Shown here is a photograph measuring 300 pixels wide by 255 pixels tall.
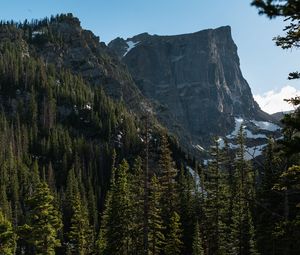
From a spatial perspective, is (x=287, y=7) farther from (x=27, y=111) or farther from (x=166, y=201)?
(x=27, y=111)

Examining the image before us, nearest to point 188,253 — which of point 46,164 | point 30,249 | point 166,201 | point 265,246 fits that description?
point 166,201

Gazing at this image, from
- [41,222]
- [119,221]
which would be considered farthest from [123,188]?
[41,222]

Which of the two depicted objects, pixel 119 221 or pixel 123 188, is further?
pixel 123 188

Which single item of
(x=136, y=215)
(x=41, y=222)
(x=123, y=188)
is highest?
(x=123, y=188)

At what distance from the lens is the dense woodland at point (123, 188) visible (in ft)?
109

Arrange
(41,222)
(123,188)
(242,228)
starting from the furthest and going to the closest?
(123,188) < (242,228) < (41,222)

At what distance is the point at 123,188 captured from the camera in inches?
1865

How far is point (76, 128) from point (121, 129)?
59.0 feet

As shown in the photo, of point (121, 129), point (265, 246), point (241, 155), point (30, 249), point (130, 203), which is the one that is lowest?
point (30, 249)

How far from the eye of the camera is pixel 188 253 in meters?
63.8

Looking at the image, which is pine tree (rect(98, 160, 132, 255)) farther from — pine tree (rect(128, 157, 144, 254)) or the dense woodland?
pine tree (rect(128, 157, 144, 254))

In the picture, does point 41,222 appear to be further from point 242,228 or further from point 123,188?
point 242,228

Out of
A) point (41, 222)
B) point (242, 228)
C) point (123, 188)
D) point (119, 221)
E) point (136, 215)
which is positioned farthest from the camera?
point (123, 188)

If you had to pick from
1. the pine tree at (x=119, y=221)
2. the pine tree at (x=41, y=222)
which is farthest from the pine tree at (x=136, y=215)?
the pine tree at (x=41, y=222)
